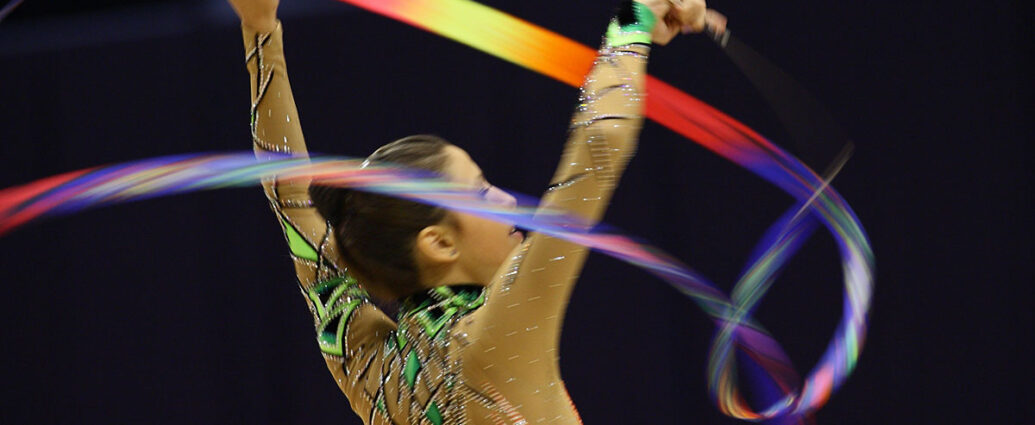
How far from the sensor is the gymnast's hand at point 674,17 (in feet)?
3.37

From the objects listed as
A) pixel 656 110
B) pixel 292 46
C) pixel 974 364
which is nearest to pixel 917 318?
pixel 974 364

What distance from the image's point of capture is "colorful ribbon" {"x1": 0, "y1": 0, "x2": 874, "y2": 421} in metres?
1.13

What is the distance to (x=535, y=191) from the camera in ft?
9.09

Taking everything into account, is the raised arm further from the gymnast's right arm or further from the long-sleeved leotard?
the gymnast's right arm

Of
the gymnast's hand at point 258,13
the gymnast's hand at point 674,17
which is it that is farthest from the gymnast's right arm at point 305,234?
the gymnast's hand at point 674,17

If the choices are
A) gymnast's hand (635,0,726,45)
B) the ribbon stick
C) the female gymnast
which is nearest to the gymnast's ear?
the female gymnast

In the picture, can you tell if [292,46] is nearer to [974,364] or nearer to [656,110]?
[656,110]

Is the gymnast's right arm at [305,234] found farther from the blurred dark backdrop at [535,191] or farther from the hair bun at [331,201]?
the blurred dark backdrop at [535,191]

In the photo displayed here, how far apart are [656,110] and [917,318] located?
0.94 metres

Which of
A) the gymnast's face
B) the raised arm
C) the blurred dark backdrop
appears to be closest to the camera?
the raised arm

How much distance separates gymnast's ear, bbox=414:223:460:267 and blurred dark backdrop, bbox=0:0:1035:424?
1601mm

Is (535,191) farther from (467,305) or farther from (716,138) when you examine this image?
(467,305)

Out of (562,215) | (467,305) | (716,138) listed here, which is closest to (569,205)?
(562,215)

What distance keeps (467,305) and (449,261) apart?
0.19 ft
